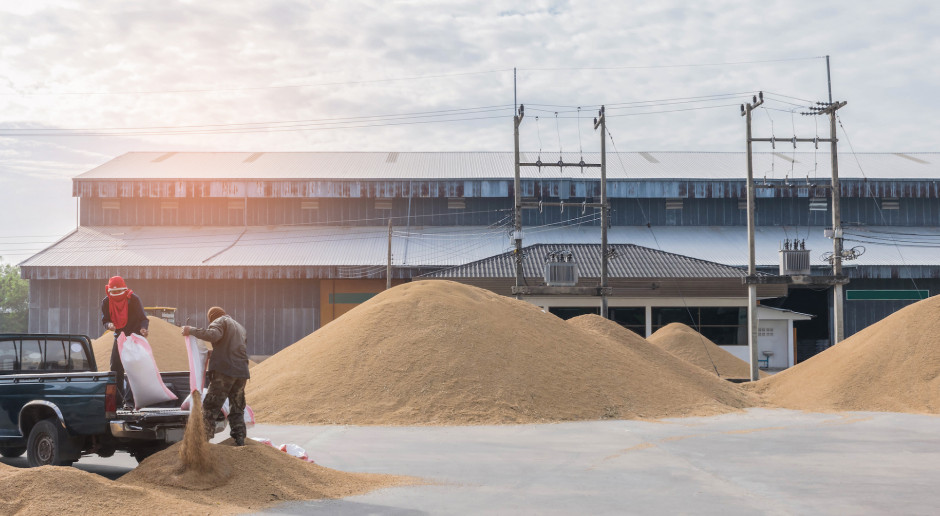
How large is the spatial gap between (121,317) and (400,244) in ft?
125

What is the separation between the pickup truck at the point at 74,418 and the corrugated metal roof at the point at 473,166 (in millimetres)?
42097

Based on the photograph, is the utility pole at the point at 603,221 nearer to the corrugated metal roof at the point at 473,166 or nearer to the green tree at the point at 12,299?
the corrugated metal roof at the point at 473,166

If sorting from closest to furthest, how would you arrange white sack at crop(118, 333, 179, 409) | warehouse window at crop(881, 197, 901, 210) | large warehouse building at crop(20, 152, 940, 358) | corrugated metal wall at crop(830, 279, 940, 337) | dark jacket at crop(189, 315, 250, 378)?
dark jacket at crop(189, 315, 250, 378) < white sack at crop(118, 333, 179, 409) < large warehouse building at crop(20, 152, 940, 358) < corrugated metal wall at crop(830, 279, 940, 337) < warehouse window at crop(881, 197, 901, 210)

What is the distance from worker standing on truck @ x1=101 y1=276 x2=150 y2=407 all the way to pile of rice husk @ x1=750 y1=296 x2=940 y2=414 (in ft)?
58.6

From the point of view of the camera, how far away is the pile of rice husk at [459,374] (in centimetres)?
1927

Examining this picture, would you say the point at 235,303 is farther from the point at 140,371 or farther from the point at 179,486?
the point at 179,486

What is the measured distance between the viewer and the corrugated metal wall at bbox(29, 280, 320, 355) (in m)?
45.8

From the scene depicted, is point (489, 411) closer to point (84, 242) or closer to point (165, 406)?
point (165, 406)

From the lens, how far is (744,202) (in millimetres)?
53344

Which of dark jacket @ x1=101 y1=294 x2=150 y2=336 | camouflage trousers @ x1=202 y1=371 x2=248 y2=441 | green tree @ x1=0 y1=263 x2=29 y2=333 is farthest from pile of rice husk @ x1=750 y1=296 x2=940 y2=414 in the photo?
green tree @ x1=0 y1=263 x2=29 y2=333

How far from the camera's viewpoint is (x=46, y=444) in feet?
35.3

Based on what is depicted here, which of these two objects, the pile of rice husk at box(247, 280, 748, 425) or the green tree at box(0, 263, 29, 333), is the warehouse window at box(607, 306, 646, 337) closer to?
the pile of rice husk at box(247, 280, 748, 425)

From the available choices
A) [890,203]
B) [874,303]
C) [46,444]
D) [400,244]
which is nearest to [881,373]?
[46,444]

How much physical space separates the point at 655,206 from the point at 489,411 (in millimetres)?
36146
